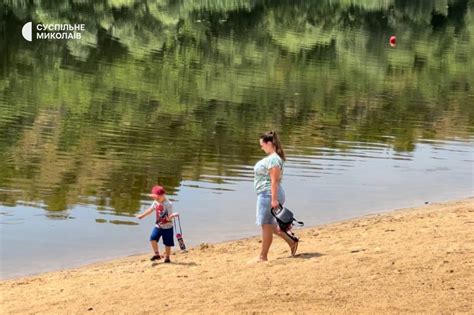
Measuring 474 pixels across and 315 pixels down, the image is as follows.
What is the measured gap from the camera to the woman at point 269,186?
11.0 m

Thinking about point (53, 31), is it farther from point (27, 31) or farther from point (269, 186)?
point (269, 186)

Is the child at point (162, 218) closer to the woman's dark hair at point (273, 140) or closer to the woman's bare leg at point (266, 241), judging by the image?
the woman's bare leg at point (266, 241)

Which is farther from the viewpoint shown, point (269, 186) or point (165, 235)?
point (165, 235)

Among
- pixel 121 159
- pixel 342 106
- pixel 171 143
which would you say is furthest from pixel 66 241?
pixel 342 106

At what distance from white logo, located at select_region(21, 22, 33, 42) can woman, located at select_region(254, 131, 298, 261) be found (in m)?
36.1

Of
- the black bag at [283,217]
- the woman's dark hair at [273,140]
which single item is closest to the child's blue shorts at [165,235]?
the black bag at [283,217]

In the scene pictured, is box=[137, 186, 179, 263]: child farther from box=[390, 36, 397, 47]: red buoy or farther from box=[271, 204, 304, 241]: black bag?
box=[390, 36, 397, 47]: red buoy

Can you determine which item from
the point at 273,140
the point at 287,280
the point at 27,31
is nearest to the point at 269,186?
the point at 273,140

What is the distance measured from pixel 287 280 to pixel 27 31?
3950 cm

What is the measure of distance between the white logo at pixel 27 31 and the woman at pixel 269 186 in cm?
3610

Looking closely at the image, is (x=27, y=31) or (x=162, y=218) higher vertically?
(x=27, y=31)

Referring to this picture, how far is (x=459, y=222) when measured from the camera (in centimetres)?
1315

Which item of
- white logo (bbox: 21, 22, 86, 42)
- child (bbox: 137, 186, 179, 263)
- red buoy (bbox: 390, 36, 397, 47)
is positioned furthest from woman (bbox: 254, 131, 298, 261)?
red buoy (bbox: 390, 36, 397, 47)

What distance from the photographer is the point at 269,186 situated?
444 inches
